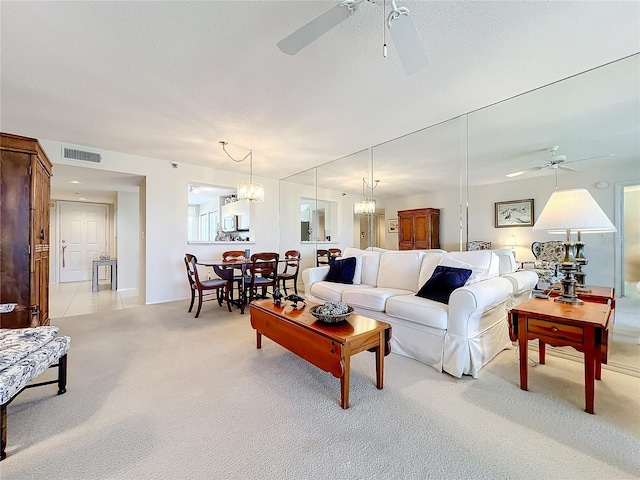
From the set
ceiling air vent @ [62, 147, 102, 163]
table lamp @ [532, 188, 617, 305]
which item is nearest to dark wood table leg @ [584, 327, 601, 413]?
table lamp @ [532, 188, 617, 305]

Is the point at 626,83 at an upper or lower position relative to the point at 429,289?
upper

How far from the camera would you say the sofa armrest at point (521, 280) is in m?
Result: 2.62

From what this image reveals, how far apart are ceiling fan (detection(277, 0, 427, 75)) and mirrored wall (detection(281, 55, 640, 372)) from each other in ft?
6.06

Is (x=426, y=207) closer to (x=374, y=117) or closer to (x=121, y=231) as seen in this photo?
(x=374, y=117)

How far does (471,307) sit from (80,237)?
911 cm

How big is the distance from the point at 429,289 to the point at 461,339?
1.91 feet

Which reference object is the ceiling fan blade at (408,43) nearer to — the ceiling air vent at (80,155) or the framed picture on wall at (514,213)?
the framed picture on wall at (514,213)

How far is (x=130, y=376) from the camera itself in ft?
6.94

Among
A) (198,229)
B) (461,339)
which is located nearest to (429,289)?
(461,339)

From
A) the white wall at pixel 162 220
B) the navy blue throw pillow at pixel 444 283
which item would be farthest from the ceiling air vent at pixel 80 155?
the navy blue throw pillow at pixel 444 283

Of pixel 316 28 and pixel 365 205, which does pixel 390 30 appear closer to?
pixel 316 28

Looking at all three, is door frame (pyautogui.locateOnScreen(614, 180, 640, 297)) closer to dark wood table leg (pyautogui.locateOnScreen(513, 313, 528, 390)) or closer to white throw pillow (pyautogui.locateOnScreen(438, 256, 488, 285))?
white throw pillow (pyautogui.locateOnScreen(438, 256, 488, 285))

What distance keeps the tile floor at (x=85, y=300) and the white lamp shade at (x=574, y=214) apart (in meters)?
5.50

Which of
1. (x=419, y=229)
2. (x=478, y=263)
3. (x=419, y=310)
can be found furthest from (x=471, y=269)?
(x=419, y=229)
